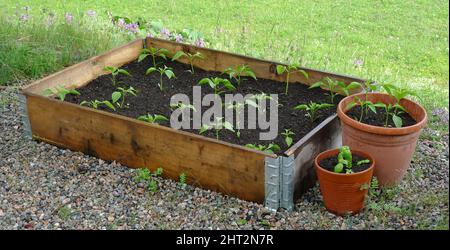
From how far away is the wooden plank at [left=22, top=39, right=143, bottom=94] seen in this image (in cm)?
432

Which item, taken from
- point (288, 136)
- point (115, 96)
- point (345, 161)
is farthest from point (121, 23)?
point (345, 161)

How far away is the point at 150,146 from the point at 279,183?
81 cm

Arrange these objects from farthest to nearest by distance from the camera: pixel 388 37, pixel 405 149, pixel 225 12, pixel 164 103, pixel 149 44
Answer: pixel 225 12, pixel 388 37, pixel 149 44, pixel 164 103, pixel 405 149

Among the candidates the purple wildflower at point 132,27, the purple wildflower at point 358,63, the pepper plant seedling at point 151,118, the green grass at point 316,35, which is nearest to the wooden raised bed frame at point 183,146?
the pepper plant seedling at point 151,118

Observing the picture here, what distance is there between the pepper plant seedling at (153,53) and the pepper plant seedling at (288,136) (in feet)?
4.55

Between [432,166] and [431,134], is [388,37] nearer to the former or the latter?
[431,134]

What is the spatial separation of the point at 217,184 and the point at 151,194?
38cm

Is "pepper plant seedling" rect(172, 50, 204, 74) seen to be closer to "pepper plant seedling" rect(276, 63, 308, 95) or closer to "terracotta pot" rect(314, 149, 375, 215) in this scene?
"pepper plant seedling" rect(276, 63, 308, 95)

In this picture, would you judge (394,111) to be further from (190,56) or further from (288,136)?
(190,56)

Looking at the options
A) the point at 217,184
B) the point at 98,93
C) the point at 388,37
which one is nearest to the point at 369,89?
the point at 217,184

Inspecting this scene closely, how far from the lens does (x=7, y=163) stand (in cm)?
408

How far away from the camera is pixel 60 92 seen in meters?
4.21

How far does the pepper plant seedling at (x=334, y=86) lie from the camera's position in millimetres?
3991

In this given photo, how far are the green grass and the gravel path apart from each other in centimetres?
131
